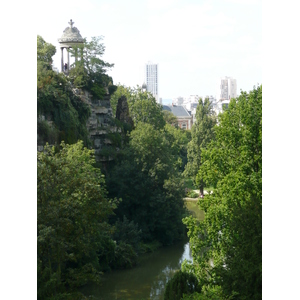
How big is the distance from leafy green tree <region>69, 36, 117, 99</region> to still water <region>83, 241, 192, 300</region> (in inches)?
249

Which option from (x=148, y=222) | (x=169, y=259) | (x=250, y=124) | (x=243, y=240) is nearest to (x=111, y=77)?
(x=148, y=222)

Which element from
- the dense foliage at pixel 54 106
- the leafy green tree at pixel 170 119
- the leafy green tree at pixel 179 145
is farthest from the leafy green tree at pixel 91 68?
the leafy green tree at pixel 170 119

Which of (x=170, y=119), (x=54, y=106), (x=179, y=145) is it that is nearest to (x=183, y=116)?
(x=170, y=119)

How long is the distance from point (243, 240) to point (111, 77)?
40.5 ft

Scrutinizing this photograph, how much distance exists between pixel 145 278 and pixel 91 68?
833cm

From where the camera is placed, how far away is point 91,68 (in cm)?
1858

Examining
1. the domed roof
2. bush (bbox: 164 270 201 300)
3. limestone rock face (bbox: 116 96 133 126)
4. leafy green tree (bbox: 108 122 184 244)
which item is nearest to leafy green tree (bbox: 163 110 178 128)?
limestone rock face (bbox: 116 96 133 126)

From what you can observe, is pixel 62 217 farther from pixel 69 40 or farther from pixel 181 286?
pixel 69 40

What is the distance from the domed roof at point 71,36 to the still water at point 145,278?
23.6 ft
